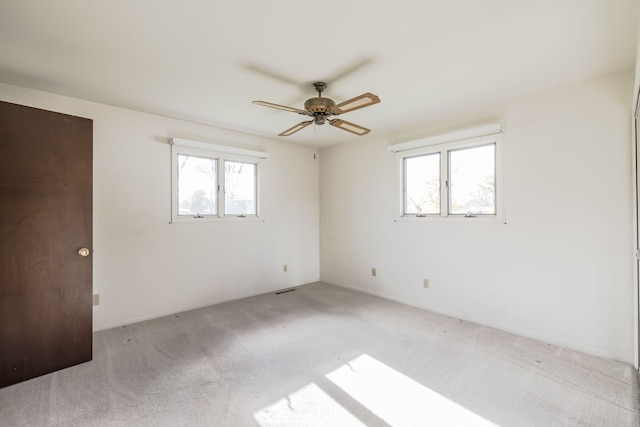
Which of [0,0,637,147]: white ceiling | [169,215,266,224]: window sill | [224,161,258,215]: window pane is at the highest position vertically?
[0,0,637,147]: white ceiling

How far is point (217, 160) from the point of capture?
3789mm

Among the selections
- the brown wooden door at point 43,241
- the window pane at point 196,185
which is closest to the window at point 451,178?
the window pane at point 196,185

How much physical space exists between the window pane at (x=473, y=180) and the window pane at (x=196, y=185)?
3.02 meters

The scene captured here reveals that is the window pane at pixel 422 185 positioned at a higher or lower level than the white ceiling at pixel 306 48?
lower

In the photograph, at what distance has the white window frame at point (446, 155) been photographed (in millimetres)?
2934

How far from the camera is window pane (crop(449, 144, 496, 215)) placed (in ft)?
10.1

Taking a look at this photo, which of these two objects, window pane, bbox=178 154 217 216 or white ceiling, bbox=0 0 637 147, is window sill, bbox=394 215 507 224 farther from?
window pane, bbox=178 154 217 216

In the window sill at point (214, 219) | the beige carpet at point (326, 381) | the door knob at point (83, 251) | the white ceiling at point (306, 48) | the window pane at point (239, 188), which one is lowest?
the beige carpet at point (326, 381)

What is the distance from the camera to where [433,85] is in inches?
100

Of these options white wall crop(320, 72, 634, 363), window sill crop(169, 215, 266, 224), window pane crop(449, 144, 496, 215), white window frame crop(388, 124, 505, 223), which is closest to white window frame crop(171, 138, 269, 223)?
window sill crop(169, 215, 266, 224)

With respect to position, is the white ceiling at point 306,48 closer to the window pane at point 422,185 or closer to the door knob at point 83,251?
the window pane at point 422,185

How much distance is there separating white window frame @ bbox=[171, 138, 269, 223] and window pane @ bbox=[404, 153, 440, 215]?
2.05 metres

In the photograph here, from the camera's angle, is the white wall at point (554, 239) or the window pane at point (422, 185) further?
the window pane at point (422, 185)

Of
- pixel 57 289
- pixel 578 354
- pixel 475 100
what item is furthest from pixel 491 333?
pixel 57 289
